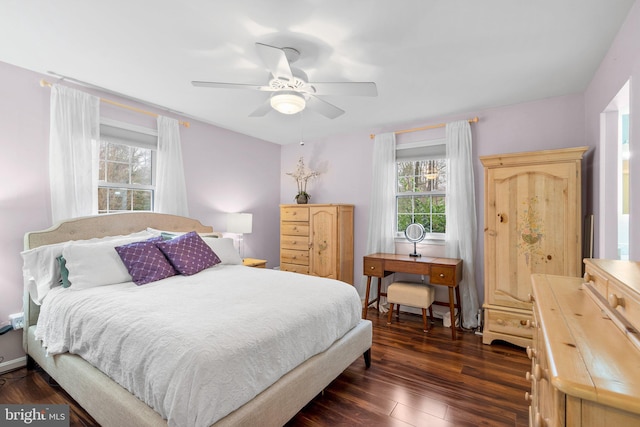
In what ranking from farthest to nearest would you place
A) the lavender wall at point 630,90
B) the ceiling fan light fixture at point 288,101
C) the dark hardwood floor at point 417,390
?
1. the ceiling fan light fixture at point 288,101
2. the dark hardwood floor at point 417,390
3. the lavender wall at point 630,90

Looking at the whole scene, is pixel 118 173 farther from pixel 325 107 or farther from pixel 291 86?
pixel 325 107

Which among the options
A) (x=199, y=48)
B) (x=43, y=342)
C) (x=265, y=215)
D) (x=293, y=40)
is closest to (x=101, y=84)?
(x=199, y=48)

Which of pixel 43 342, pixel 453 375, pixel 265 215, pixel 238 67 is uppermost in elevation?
pixel 238 67

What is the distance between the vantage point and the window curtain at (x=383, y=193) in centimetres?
402

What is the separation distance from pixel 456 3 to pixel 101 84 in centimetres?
302

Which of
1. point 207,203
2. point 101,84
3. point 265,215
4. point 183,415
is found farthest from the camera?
point 265,215

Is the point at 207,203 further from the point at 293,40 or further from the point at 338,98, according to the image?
the point at 293,40

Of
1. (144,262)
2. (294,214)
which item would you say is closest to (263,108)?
(144,262)

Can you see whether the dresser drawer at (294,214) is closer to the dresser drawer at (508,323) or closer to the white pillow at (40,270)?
the dresser drawer at (508,323)

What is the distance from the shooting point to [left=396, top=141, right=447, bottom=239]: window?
12.6ft

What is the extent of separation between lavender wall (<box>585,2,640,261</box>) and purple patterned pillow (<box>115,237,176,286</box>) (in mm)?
3173

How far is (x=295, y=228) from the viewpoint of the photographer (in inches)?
175

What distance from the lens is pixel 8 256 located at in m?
2.45

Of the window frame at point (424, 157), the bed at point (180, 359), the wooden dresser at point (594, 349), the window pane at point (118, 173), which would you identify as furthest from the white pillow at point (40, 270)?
the window frame at point (424, 157)
